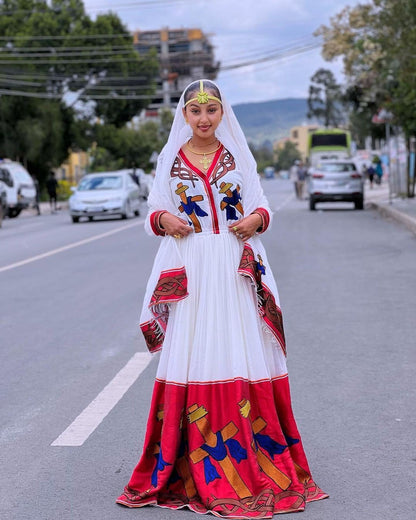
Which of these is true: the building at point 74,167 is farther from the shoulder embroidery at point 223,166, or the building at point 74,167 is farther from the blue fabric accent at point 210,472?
the blue fabric accent at point 210,472

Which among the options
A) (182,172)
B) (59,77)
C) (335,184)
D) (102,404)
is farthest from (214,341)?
(59,77)

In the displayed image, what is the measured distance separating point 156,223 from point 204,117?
0.52 m

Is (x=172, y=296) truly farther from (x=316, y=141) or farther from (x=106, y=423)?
(x=316, y=141)

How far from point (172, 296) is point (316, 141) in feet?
183

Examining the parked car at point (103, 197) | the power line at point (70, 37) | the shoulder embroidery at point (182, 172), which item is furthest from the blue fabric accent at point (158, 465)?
the power line at point (70, 37)

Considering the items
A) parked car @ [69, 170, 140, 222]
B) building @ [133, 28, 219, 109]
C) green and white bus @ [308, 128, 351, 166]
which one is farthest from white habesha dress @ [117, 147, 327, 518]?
building @ [133, 28, 219, 109]

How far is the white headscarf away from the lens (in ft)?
14.4

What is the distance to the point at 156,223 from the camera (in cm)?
439

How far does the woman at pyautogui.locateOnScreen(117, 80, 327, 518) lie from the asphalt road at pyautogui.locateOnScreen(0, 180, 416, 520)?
0.18 meters

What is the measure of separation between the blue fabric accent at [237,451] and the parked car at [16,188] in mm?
30505

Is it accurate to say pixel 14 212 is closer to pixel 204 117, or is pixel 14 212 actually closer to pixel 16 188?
pixel 16 188

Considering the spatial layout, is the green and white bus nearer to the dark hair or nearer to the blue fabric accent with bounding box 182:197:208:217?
the dark hair

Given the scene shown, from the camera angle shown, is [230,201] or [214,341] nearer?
[214,341]

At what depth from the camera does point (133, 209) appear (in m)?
29.9
